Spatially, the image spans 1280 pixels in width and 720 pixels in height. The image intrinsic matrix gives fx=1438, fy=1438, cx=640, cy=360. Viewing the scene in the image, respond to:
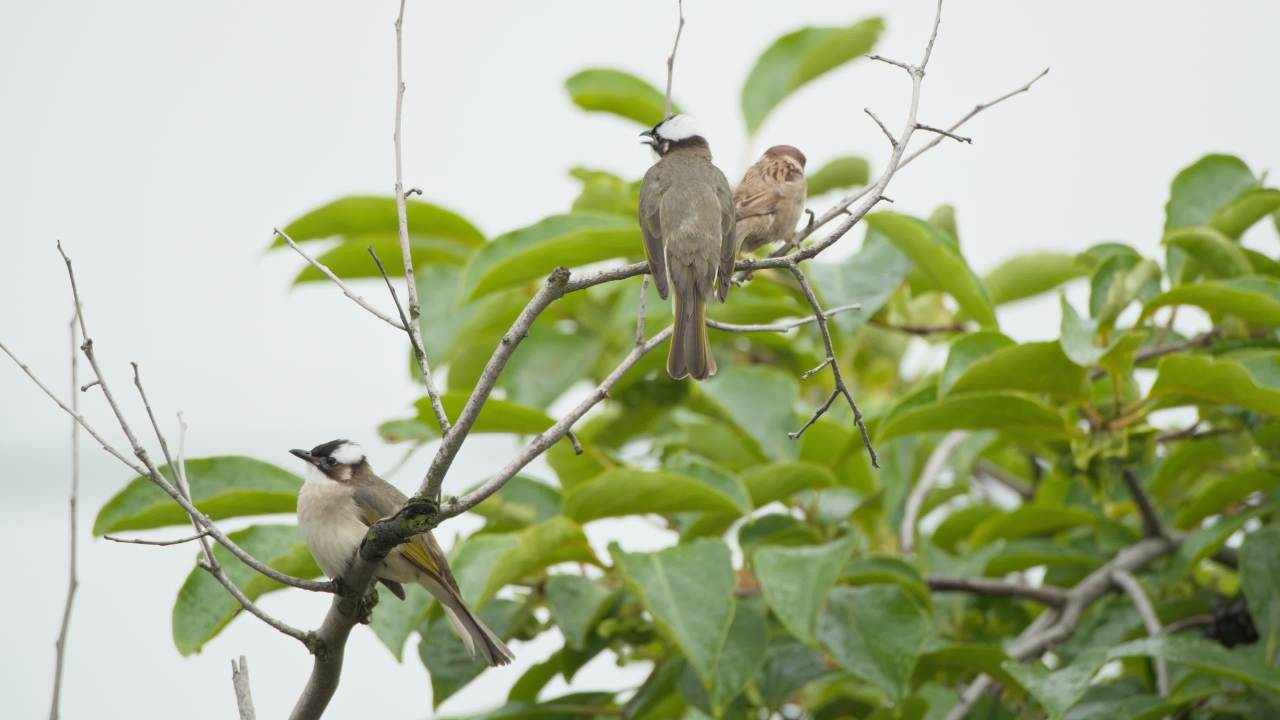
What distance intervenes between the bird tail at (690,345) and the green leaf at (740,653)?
0.60m

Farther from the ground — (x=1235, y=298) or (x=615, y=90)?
(x=615, y=90)

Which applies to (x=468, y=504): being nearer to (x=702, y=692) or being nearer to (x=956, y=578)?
(x=702, y=692)

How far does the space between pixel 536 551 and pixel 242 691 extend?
114cm

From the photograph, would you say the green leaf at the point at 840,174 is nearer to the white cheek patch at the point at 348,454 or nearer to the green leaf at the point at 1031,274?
the green leaf at the point at 1031,274

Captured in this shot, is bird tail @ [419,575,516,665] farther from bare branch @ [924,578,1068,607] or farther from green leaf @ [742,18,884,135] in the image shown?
green leaf @ [742,18,884,135]

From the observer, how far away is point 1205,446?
4391mm

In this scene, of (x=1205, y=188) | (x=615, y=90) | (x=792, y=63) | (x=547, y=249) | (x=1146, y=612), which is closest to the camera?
(x=1146, y=612)

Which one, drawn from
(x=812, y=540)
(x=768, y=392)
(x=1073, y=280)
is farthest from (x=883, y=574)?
(x=1073, y=280)

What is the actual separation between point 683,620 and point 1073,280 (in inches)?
92.2

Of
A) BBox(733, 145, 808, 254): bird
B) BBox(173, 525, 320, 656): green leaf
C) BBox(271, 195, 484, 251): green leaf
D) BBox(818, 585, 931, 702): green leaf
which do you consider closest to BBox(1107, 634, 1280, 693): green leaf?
BBox(818, 585, 931, 702): green leaf

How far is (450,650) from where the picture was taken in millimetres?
4012

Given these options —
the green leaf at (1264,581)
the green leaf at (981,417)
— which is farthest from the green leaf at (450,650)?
the green leaf at (1264,581)

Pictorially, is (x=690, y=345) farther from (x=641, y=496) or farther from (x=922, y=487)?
(x=922, y=487)

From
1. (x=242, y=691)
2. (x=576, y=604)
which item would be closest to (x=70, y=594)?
(x=242, y=691)
